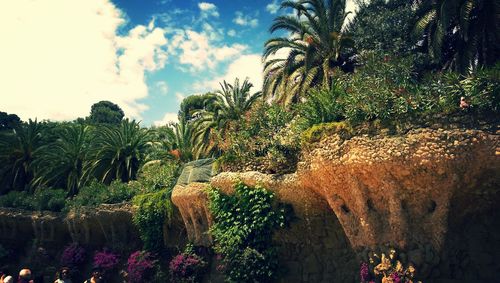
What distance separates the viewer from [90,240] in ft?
74.2

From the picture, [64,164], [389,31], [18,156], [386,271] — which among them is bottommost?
[386,271]

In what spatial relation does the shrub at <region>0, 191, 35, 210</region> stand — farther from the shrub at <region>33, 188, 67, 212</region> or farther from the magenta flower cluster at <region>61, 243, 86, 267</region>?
the magenta flower cluster at <region>61, 243, 86, 267</region>

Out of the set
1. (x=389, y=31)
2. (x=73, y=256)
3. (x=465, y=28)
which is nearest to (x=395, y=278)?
(x=465, y=28)

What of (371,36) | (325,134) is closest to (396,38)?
(371,36)

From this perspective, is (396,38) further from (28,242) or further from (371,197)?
(28,242)

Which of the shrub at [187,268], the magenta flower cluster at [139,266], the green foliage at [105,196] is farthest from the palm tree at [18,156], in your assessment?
the shrub at [187,268]

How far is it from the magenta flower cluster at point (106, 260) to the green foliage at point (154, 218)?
2099mm

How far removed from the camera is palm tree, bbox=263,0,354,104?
782 inches

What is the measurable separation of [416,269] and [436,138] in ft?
12.1

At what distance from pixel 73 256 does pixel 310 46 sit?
16.7m

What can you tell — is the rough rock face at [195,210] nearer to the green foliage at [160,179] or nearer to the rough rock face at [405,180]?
the green foliage at [160,179]

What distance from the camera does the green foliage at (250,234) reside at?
14617mm

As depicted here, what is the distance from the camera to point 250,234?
15203mm

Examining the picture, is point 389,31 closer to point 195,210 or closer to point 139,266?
point 195,210
